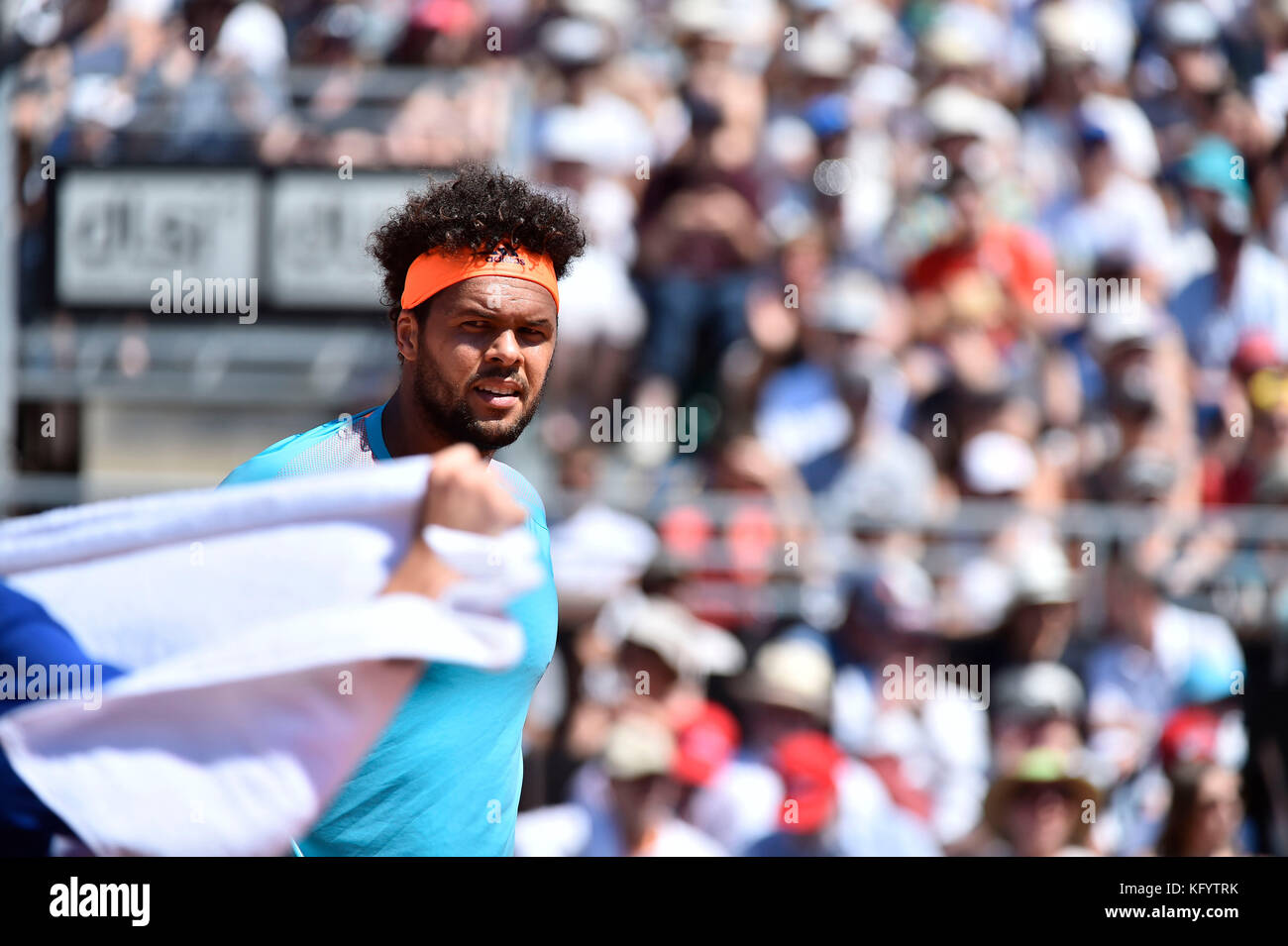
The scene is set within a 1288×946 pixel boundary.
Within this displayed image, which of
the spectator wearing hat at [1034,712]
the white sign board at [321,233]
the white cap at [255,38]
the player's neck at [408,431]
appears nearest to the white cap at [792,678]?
the spectator wearing hat at [1034,712]

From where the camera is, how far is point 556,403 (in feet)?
13.3

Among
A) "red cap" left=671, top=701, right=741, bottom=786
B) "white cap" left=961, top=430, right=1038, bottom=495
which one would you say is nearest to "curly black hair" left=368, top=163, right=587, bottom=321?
"red cap" left=671, top=701, right=741, bottom=786

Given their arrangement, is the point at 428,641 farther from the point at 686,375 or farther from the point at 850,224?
the point at 850,224

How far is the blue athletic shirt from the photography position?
2172 millimetres

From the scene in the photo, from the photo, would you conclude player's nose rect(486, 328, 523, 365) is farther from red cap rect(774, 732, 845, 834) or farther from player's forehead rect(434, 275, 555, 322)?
red cap rect(774, 732, 845, 834)

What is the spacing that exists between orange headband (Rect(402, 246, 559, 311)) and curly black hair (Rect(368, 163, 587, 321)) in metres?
0.01

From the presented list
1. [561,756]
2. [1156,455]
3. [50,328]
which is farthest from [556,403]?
[1156,455]

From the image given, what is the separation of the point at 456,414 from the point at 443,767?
491 mm

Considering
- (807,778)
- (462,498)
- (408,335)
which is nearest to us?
(462,498)

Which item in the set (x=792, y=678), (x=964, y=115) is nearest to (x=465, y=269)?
(x=792, y=678)

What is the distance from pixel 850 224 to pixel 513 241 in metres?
2.28

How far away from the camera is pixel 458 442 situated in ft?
7.29

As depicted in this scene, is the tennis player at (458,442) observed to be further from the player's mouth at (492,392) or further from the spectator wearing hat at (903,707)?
the spectator wearing hat at (903,707)

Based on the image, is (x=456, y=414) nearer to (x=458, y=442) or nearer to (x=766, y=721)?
(x=458, y=442)
